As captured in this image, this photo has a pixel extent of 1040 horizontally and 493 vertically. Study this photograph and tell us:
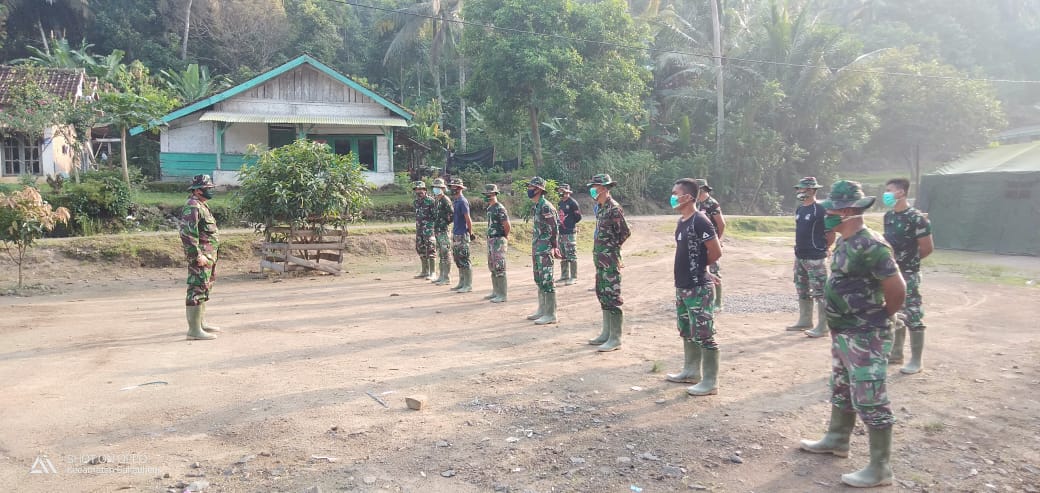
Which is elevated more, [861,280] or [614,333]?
[861,280]

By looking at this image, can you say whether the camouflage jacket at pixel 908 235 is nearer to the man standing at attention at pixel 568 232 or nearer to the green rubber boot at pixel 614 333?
the green rubber boot at pixel 614 333

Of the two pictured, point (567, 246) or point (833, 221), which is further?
point (567, 246)

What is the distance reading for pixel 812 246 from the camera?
8062 mm

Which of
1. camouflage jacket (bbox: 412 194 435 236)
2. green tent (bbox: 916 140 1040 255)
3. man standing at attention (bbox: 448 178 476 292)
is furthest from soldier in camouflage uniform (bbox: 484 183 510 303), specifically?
green tent (bbox: 916 140 1040 255)

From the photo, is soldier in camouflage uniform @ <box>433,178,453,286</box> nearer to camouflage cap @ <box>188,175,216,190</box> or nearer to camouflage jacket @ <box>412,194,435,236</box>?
camouflage jacket @ <box>412,194,435,236</box>

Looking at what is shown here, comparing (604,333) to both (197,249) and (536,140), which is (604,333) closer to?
(197,249)

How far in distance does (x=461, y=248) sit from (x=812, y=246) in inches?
237

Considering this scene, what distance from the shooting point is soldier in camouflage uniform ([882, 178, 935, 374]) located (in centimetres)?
640

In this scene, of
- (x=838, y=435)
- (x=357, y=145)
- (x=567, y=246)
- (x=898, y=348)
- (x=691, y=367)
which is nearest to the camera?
(x=838, y=435)

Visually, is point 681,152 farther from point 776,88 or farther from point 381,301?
point 381,301

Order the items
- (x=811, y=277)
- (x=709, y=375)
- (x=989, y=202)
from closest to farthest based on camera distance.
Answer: (x=709, y=375)
(x=811, y=277)
(x=989, y=202)

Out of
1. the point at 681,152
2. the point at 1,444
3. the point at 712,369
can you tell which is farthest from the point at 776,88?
the point at 1,444

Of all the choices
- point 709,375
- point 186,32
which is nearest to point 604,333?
point 709,375

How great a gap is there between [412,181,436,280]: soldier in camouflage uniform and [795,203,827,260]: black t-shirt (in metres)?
7.27
